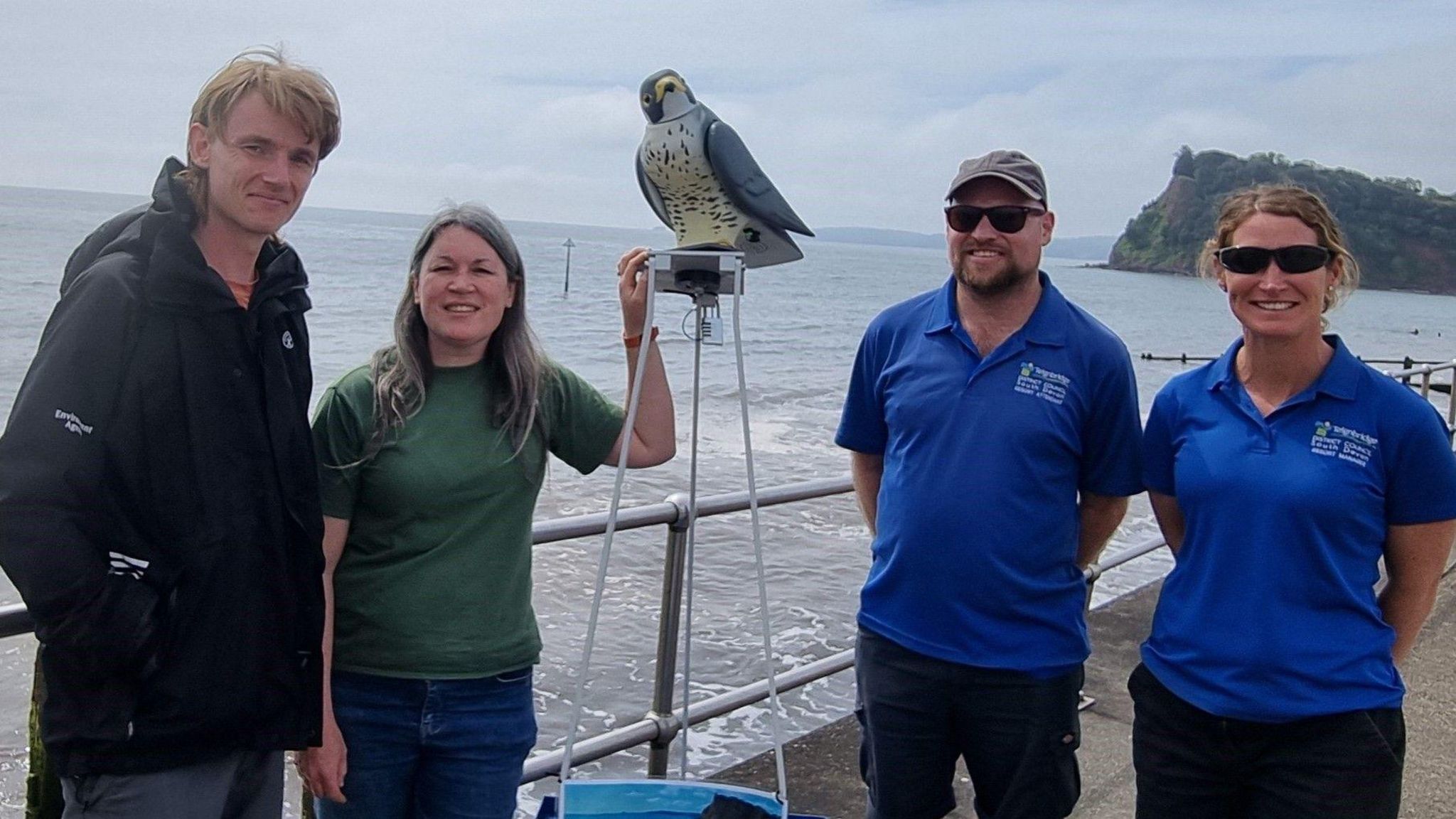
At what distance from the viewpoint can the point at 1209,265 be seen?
7.57 feet

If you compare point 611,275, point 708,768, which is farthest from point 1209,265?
point 611,275

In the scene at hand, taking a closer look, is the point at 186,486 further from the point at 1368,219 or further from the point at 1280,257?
the point at 1368,219

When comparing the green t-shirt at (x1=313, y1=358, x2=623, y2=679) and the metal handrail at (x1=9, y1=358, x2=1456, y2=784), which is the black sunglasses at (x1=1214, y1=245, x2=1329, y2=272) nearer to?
the metal handrail at (x1=9, y1=358, x2=1456, y2=784)

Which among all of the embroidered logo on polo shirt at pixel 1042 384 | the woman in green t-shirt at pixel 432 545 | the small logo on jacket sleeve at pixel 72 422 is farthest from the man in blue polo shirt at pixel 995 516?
the small logo on jacket sleeve at pixel 72 422

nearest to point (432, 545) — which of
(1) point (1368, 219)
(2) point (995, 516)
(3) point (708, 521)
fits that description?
(2) point (995, 516)

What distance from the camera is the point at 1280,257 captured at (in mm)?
2082

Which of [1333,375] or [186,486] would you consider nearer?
[186,486]

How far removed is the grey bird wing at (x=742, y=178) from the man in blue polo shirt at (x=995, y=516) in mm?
375

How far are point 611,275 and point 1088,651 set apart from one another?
5124 cm

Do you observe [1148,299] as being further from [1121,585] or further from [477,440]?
[477,440]

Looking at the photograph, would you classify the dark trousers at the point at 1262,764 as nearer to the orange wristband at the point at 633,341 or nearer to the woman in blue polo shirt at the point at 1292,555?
the woman in blue polo shirt at the point at 1292,555

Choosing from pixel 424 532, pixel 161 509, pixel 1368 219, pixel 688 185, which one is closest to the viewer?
pixel 161 509

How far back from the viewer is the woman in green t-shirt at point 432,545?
1.99m

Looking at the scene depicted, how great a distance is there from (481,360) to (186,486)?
62cm
